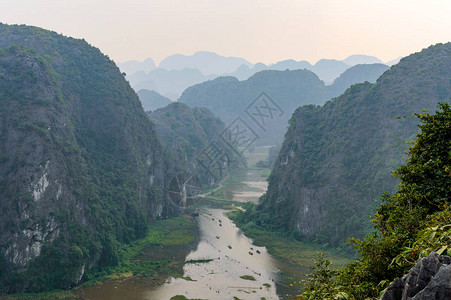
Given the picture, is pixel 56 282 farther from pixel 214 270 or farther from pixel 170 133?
pixel 170 133

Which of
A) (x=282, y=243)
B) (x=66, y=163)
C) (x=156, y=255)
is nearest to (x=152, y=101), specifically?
(x=66, y=163)

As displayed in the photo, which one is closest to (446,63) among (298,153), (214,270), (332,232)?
(298,153)

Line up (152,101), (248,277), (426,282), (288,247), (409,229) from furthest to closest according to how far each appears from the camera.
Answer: (152,101)
(288,247)
(248,277)
(409,229)
(426,282)

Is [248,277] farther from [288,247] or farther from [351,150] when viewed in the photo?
[351,150]

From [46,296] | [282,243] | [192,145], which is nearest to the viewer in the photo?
[46,296]

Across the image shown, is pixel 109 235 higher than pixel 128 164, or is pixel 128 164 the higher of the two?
pixel 128 164

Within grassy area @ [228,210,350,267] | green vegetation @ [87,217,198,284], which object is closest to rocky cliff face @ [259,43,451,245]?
grassy area @ [228,210,350,267]
